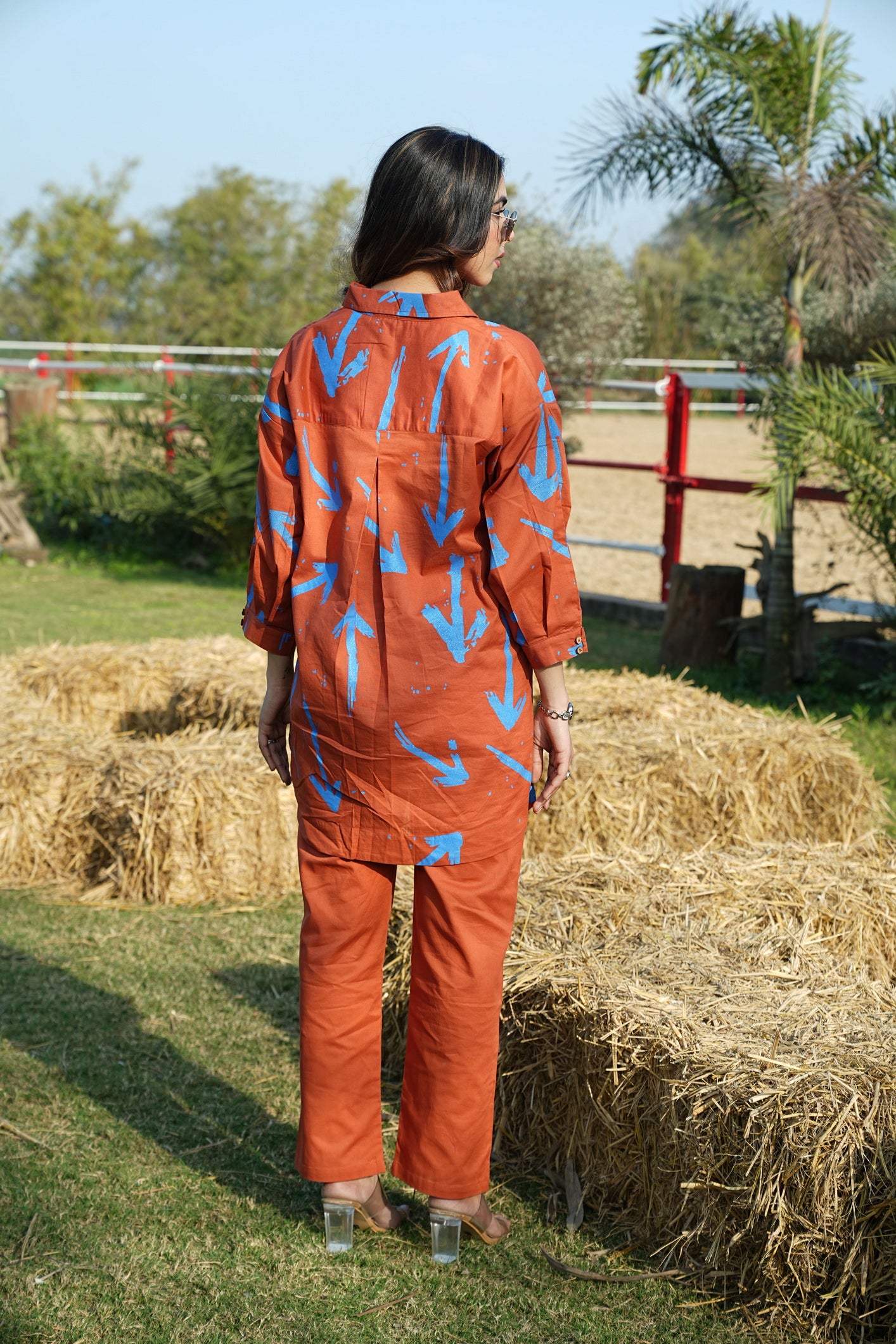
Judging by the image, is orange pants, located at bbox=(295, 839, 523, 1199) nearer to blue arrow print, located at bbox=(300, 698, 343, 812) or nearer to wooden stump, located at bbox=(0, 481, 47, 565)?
blue arrow print, located at bbox=(300, 698, 343, 812)

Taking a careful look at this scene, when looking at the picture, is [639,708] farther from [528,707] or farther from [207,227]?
[207,227]

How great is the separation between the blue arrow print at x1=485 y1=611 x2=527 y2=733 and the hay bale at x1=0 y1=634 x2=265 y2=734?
3.19 m

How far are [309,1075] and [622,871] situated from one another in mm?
1265

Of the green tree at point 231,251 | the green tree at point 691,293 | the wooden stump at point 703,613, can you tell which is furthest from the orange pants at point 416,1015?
the green tree at point 231,251

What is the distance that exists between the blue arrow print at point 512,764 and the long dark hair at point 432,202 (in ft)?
2.54

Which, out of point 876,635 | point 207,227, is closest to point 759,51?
point 876,635

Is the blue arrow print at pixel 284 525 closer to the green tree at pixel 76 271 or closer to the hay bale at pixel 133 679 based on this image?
the hay bale at pixel 133 679

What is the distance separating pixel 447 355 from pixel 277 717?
75 cm

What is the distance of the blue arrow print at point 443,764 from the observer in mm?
2029

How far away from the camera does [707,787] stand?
14.2ft

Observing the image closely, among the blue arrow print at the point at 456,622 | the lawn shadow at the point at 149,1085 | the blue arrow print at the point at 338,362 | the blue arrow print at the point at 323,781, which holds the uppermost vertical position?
the blue arrow print at the point at 338,362

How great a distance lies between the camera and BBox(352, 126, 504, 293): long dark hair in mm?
1953

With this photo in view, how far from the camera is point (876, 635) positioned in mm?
7484

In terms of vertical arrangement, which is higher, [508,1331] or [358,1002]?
[358,1002]
